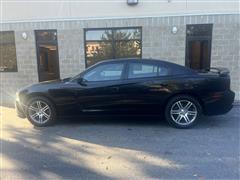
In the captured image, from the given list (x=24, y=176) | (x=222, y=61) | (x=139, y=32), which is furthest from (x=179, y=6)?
(x=24, y=176)

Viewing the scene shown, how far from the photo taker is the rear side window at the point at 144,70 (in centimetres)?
579

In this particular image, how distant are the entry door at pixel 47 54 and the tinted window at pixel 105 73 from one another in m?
4.62

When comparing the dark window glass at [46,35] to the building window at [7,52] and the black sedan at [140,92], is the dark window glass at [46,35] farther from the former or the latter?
the black sedan at [140,92]

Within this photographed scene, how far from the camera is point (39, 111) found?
6.07 meters

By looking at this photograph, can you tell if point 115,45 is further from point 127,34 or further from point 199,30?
point 199,30

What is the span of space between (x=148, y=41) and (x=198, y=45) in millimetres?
1779

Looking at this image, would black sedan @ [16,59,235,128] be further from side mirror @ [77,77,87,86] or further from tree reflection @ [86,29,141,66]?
tree reflection @ [86,29,141,66]

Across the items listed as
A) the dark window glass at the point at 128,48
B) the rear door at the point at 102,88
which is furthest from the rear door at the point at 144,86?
the dark window glass at the point at 128,48

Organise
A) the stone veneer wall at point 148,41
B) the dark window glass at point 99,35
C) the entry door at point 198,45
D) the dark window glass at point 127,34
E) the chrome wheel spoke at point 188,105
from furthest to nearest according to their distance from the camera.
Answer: the dark window glass at point 99,35 → the dark window glass at point 127,34 → the entry door at point 198,45 → the stone veneer wall at point 148,41 → the chrome wheel spoke at point 188,105

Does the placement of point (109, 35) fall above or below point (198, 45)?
above

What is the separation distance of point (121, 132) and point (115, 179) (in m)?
2.00

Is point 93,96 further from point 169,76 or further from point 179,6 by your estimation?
point 179,6

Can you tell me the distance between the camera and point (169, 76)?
18.8 feet

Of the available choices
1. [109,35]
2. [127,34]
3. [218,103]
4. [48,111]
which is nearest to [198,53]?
[127,34]
